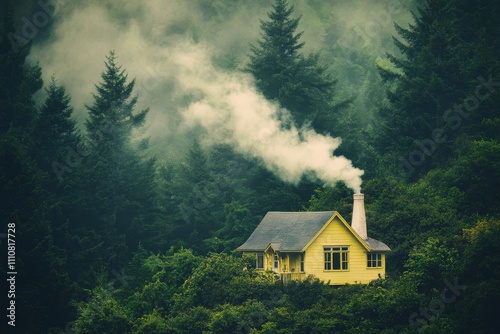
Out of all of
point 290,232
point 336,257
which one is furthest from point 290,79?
point 336,257

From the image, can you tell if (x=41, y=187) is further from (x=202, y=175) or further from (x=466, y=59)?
(x=466, y=59)

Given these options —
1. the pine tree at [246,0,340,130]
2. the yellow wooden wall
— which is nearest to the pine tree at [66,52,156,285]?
the pine tree at [246,0,340,130]

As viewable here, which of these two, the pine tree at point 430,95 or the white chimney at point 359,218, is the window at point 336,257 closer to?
the white chimney at point 359,218

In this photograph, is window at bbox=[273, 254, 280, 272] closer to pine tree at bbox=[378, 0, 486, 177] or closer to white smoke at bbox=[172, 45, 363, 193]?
white smoke at bbox=[172, 45, 363, 193]

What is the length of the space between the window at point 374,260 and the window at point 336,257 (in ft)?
4.84

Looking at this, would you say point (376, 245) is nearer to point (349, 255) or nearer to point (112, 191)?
point (349, 255)

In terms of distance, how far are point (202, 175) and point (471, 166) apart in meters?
24.1

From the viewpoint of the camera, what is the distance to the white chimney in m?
67.0

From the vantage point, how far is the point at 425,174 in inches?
3280

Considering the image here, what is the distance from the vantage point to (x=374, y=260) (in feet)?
219

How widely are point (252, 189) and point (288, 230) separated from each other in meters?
19.0

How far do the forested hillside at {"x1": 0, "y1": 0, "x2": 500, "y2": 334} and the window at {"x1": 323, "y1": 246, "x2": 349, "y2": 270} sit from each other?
1928 mm

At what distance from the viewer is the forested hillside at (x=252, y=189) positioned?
6400cm

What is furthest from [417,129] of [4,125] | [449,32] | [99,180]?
[4,125]
